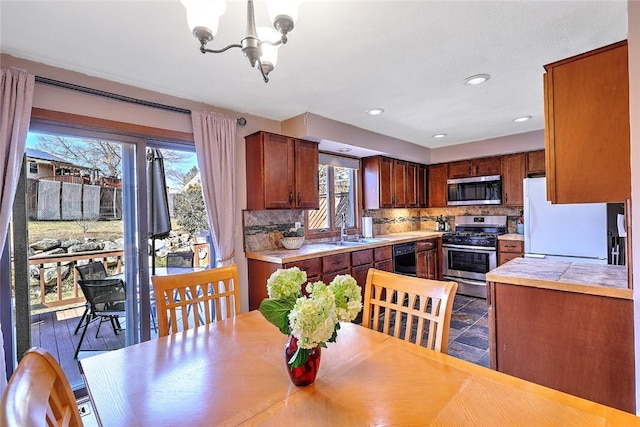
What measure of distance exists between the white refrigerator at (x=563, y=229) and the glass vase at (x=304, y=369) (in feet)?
10.3

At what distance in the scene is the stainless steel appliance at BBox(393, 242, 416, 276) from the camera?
4020mm

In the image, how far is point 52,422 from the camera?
59 cm

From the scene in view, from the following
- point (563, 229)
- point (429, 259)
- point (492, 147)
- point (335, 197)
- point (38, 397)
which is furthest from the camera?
point (429, 259)

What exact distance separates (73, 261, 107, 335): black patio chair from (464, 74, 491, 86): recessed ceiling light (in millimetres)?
3187

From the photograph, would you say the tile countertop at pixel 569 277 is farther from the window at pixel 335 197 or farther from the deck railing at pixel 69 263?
the deck railing at pixel 69 263

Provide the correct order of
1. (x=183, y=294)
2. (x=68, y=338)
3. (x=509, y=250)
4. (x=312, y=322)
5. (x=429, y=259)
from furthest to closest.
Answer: (x=429, y=259) < (x=509, y=250) < (x=68, y=338) < (x=183, y=294) < (x=312, y=322)

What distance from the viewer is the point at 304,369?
0.95 metres

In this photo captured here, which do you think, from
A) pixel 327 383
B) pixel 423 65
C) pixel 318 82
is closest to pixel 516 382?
pixel 327 383

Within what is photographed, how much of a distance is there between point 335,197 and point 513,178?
2.55 metres

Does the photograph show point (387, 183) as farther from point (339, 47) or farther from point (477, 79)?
point (339, 47)

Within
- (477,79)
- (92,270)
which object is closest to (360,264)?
(477,79)

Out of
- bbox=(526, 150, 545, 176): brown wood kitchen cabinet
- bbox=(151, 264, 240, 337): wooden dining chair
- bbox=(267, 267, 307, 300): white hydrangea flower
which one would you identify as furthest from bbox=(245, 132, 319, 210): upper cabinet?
bbox=(526, 150, 545, 176): brown wood kitchen cabinet

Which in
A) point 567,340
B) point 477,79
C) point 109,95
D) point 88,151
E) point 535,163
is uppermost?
point 477,79

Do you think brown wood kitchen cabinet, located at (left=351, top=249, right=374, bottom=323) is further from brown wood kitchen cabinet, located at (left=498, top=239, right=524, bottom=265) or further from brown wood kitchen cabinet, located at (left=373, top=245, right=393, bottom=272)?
brown wood kitchen cabinet, located at (left=498, top=239, right=524, bottom=265)
